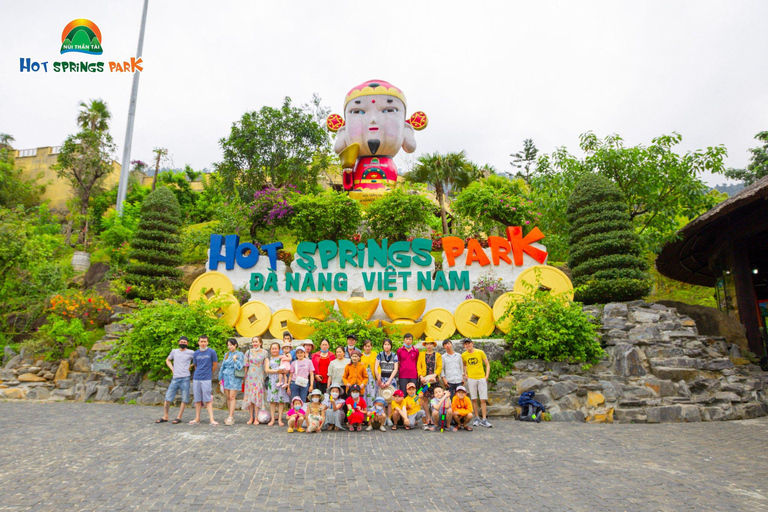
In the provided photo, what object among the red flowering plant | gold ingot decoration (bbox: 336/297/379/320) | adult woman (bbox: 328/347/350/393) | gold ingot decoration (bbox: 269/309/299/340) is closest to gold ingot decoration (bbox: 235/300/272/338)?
gold ingot decoration (bbox: 269/309/299/340)

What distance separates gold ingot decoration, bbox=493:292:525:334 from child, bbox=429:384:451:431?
3.47 meters

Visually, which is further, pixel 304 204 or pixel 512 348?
pixel 304 204

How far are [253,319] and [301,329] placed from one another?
4.90 feet

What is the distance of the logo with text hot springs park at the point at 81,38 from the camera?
15.9 metres

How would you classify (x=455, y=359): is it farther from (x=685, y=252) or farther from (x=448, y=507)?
(x=685, y=252)

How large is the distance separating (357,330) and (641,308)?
6.02 metres

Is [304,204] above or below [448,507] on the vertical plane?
above

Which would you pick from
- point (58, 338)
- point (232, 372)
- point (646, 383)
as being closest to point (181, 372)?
point (232, 372)

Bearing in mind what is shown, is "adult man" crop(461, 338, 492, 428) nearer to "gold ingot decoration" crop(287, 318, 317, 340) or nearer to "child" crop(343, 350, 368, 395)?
"child" crop(343, 350, 368, 395)

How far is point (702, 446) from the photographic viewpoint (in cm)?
652

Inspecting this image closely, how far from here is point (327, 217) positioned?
13516 millimetres

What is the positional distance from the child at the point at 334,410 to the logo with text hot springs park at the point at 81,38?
14847 millimetres

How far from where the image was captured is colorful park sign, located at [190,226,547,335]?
11891mm

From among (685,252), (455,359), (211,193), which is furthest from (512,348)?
(211,193)
